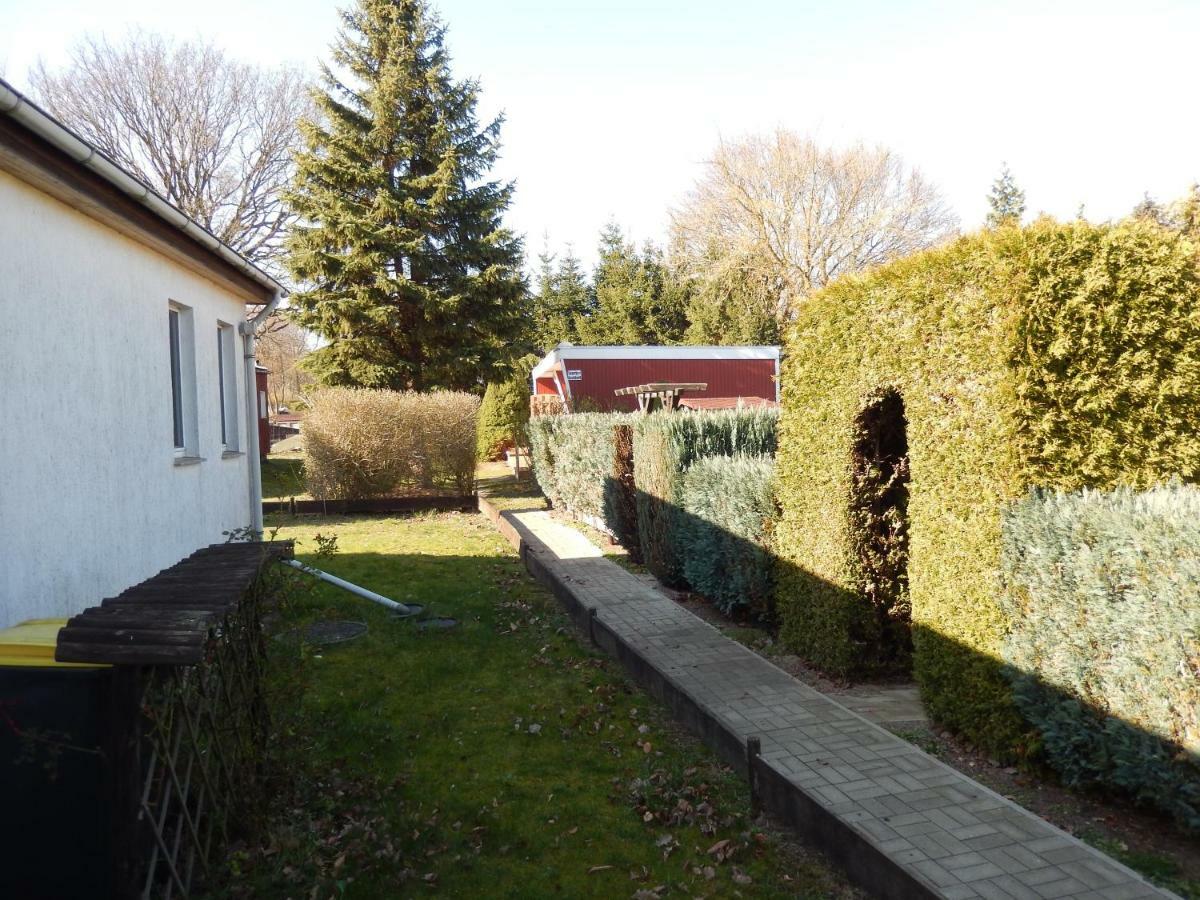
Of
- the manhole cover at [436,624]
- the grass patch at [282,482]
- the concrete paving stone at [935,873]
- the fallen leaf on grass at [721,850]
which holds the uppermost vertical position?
the grass patch at [282,482]

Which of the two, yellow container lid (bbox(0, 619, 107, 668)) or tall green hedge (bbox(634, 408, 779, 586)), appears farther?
tall green hedge (bbox(634, 408, 779, 586))

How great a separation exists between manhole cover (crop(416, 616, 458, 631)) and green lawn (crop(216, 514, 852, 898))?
1.26 feet

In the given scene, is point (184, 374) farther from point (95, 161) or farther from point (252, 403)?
point (95, 161)

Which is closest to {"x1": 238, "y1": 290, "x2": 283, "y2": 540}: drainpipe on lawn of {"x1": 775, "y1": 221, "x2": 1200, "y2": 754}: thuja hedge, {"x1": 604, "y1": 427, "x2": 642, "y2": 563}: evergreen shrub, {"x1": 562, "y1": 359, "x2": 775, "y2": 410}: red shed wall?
{"x1": 604, "y1": 427, "x2": 642, "y2": 563}: evergreen shrub

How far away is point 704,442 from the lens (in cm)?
1030

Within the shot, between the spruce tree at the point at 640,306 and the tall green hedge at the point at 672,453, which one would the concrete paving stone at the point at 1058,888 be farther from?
the spruce tree at the point at 640,306

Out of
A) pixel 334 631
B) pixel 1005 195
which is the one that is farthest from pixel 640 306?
pixel 334 631

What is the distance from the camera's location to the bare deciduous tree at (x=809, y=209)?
1372 inches

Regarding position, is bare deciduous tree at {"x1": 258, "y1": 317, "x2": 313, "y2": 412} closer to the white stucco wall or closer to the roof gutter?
the roof gutter

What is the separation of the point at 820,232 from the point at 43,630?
117ft

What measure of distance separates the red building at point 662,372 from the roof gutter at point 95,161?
18187mm

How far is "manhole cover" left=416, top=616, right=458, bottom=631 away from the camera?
8468 millimetres

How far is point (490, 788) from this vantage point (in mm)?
4961

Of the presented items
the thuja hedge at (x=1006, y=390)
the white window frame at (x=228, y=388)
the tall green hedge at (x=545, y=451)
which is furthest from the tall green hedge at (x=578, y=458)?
the thuja hedge at (x=1006, y=390)
